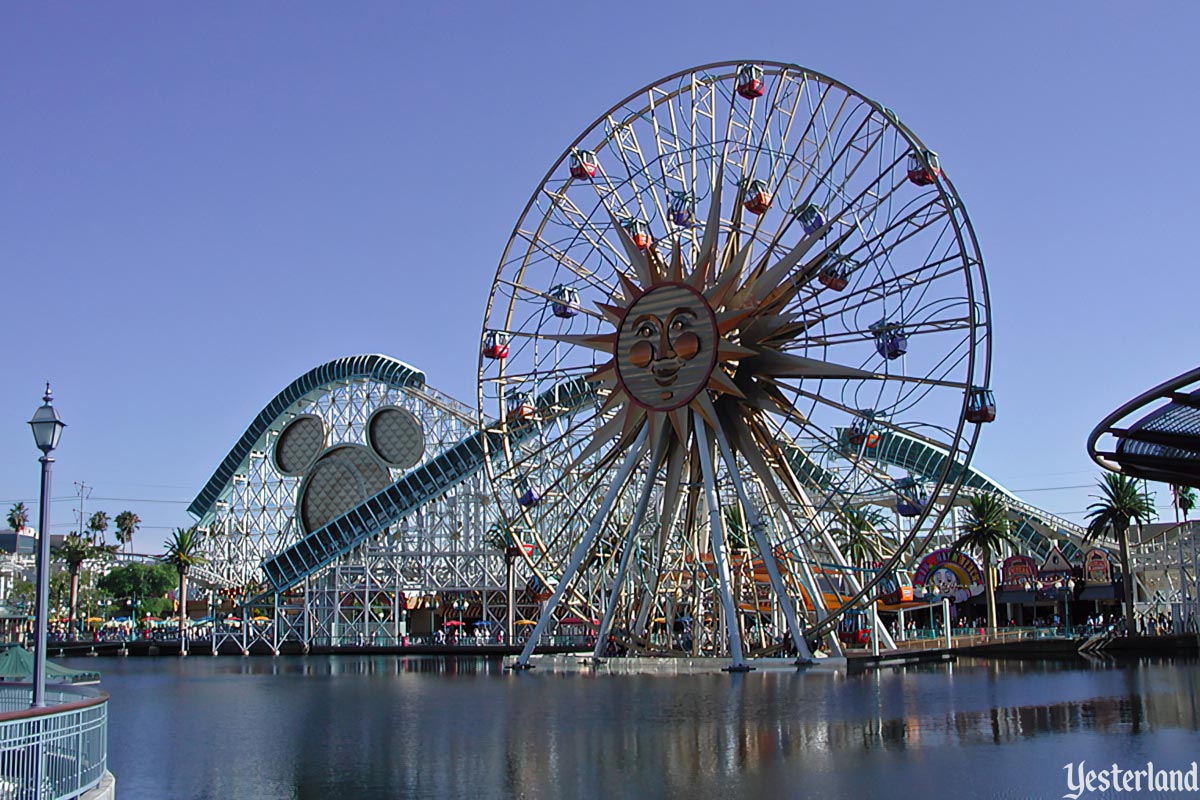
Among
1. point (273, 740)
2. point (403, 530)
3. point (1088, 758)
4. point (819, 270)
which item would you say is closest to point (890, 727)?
point (1088, 758)

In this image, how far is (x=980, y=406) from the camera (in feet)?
113

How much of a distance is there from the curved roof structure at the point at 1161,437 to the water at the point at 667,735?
18.1 ft

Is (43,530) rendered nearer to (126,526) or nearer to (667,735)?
(667,735)

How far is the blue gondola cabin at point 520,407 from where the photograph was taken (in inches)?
1817

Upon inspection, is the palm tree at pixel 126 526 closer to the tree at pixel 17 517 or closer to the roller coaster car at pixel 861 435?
the tree at pixel 17 517

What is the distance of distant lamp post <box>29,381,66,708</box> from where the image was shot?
13.9 meters

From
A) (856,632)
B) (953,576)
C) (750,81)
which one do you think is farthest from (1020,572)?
(750,81)

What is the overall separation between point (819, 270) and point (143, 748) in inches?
911

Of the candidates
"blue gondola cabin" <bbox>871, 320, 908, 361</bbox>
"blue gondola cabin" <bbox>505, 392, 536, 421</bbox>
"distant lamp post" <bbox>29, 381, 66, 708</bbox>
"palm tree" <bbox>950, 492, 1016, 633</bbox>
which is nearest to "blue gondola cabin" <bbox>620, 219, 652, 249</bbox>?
"blue gondola cabin" <bbox>505, 392, 536, 421</bbox>

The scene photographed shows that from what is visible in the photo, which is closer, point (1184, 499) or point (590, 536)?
point (590, 536)

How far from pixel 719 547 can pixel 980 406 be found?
885 centimetres

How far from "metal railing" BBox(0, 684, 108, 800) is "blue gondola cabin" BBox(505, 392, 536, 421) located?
31.7 meters

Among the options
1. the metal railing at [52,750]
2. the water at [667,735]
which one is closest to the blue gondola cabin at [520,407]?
the water at [667,735]

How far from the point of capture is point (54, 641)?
82625 millimetres
